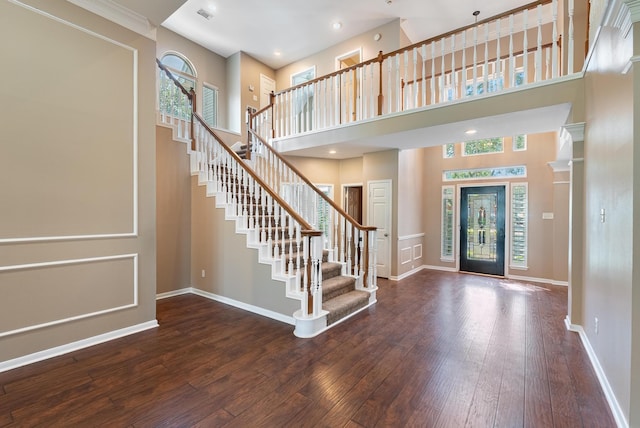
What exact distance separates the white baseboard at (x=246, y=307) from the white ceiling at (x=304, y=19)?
4905 mm

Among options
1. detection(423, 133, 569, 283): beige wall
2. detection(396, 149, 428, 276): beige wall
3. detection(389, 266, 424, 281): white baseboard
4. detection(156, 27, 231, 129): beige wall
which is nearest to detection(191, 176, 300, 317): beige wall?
detection(389, 266, 424, 281): white baseboard

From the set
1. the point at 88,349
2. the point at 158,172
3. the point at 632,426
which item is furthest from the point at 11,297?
the point at 632,426

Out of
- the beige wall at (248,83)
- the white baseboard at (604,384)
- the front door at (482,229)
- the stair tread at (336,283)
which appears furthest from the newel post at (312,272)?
the beige wall at (248,83)

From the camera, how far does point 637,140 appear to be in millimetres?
1675

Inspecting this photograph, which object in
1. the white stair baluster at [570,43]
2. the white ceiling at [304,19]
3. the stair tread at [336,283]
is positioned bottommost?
the stair tread at [336,283]

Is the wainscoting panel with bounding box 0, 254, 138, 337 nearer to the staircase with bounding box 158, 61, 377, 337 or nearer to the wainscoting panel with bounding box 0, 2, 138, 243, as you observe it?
the wainscoting panel with bounding box 0, 2, 138, 243

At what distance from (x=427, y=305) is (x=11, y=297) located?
15.6 feet

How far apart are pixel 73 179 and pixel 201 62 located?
5.38m

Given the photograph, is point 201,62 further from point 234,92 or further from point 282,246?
point 282,246

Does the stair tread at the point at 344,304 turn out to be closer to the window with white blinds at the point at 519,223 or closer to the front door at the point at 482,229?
the front door at the point at 482,229

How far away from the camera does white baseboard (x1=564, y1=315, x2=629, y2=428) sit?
5.93ft

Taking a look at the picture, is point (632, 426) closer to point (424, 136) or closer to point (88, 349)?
point (424, 136)

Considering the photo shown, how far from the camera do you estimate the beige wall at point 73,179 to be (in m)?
2.43

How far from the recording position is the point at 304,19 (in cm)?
596
